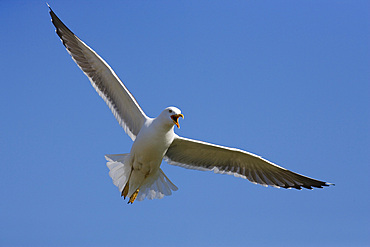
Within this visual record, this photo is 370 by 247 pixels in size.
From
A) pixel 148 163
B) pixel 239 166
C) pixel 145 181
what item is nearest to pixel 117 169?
pixel 145 181

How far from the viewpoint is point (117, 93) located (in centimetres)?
566

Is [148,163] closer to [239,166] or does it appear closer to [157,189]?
[157,189]

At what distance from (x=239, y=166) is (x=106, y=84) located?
1941mm

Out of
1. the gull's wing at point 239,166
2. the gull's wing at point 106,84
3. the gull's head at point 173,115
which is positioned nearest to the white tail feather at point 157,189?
the gull's wing at point 239,166

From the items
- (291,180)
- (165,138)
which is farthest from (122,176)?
(291,180)

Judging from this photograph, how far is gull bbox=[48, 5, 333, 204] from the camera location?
5484mm

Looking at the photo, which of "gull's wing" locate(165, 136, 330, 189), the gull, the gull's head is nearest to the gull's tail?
the gull

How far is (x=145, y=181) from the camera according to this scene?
5.64m

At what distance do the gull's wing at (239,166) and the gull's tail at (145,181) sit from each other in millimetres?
262

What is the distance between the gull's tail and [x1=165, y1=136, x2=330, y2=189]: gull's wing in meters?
0.26

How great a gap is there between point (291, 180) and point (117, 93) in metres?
2.42

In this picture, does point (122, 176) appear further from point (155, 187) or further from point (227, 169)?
point (227, 169)

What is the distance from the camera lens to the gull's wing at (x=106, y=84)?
18.4ft

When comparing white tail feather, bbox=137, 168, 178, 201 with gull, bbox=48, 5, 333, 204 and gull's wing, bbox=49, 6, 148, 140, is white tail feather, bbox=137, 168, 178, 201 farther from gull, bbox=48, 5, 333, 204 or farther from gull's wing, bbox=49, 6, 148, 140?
gull's wing, bbox=49, 6, 148, 140
